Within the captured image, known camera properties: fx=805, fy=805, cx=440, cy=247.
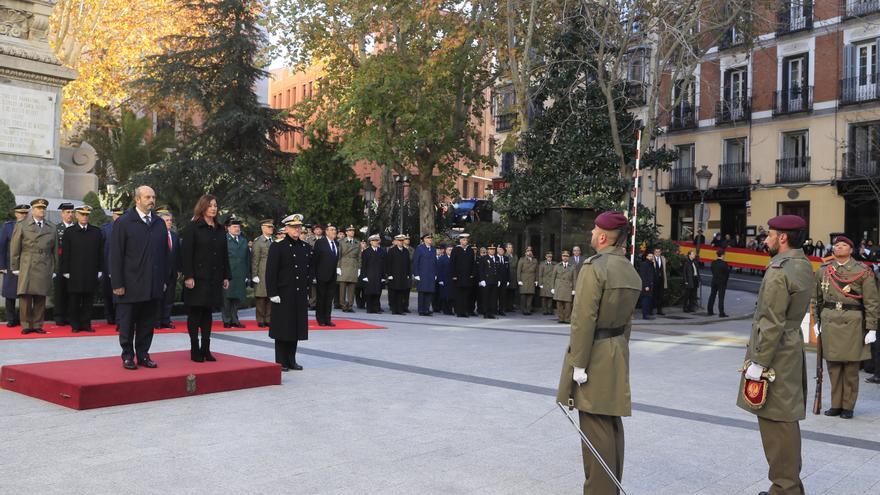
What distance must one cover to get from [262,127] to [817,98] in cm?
2413

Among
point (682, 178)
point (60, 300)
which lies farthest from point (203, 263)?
point (682, 178)

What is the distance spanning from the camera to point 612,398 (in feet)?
15.7

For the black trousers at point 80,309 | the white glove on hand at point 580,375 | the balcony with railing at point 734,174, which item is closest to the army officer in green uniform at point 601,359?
the white glove on hand at point 580,375

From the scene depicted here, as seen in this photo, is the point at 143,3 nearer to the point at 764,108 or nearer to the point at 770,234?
the point at 764,108

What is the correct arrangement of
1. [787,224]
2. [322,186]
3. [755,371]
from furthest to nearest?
[322,186] < [787,224] < [755,371]

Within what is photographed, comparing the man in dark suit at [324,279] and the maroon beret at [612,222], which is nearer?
the maroon beret at [612,222]

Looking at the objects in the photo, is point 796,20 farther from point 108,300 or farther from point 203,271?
point 203,271

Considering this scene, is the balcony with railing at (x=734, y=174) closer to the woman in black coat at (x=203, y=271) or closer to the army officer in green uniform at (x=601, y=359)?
the woman in black coat at (x=203, y=271)

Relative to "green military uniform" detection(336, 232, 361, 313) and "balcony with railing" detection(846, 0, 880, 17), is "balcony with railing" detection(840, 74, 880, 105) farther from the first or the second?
"green military uniform" detection(336, 232, 361, 313)

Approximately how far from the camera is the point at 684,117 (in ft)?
137

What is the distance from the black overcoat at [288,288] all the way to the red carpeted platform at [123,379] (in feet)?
2.40

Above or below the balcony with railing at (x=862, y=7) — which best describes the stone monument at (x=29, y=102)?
below

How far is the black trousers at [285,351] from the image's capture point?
379 inches

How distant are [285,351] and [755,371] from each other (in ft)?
19.4
